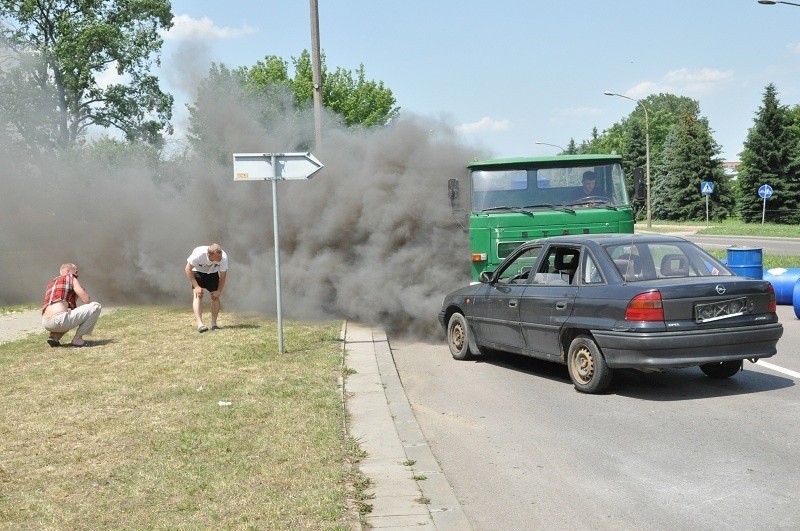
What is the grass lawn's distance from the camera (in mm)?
5152

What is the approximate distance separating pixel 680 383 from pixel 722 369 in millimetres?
453

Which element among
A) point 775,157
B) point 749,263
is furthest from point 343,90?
point 749,263

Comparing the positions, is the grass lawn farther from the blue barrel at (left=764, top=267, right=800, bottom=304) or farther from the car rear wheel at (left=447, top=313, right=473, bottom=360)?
the blue barrel at (left=764, top=267, right=800, bottom=304)

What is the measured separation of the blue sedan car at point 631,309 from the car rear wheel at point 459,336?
94 cm

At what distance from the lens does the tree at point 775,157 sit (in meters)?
55.4

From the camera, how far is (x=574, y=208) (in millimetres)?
12836

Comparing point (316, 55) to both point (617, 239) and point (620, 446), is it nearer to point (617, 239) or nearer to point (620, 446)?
point (617, 239)

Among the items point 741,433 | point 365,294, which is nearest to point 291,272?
point 365,294

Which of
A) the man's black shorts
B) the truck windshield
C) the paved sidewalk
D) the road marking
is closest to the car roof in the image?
the road marking

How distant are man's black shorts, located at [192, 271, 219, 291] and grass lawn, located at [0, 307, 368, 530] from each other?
190cm

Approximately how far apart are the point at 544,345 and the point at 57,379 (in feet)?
17.6

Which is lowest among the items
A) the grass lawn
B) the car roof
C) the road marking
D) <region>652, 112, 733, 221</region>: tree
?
the road marking

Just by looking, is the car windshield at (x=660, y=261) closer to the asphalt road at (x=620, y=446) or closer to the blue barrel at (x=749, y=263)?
the asphalt road at (x=620, y=446)

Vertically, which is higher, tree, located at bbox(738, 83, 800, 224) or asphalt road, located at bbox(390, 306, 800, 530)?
tree, located at bbox(738, 83, 800, 224)
